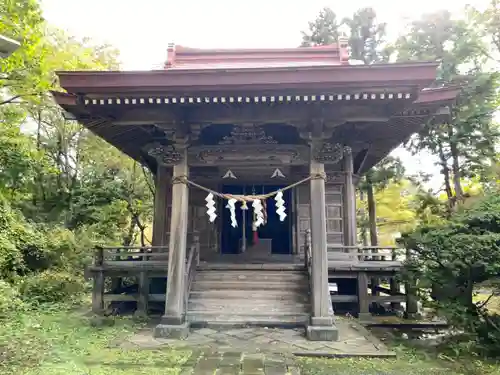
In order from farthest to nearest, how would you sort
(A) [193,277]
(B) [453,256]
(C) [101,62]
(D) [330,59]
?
(C) [101,62] < (D) [330,59] < (A) [193,277] < (B) [453,256]

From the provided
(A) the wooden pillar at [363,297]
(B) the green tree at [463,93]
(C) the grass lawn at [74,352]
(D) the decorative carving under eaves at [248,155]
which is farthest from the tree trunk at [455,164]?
(C) the grass lawn at [74,352]

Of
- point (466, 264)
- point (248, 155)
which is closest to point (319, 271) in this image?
point (466, 264)

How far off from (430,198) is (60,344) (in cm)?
1289

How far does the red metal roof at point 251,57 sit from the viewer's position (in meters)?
10.7

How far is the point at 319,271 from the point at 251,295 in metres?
1.86

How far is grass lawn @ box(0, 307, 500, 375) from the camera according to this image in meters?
5.22

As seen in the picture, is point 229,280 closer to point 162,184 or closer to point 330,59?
point 162,184

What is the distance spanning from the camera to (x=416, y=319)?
29.6 feet

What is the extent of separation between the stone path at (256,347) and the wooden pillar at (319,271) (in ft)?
0.76

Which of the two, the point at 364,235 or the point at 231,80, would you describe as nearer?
the point at 231,80

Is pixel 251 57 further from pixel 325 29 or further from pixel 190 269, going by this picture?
pixel 325 29

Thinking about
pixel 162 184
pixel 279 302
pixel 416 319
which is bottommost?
pixel 416 319

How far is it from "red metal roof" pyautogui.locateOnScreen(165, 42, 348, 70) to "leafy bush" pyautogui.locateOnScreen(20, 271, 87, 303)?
298 inches

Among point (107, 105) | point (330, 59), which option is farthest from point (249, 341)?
point (330, 59)
